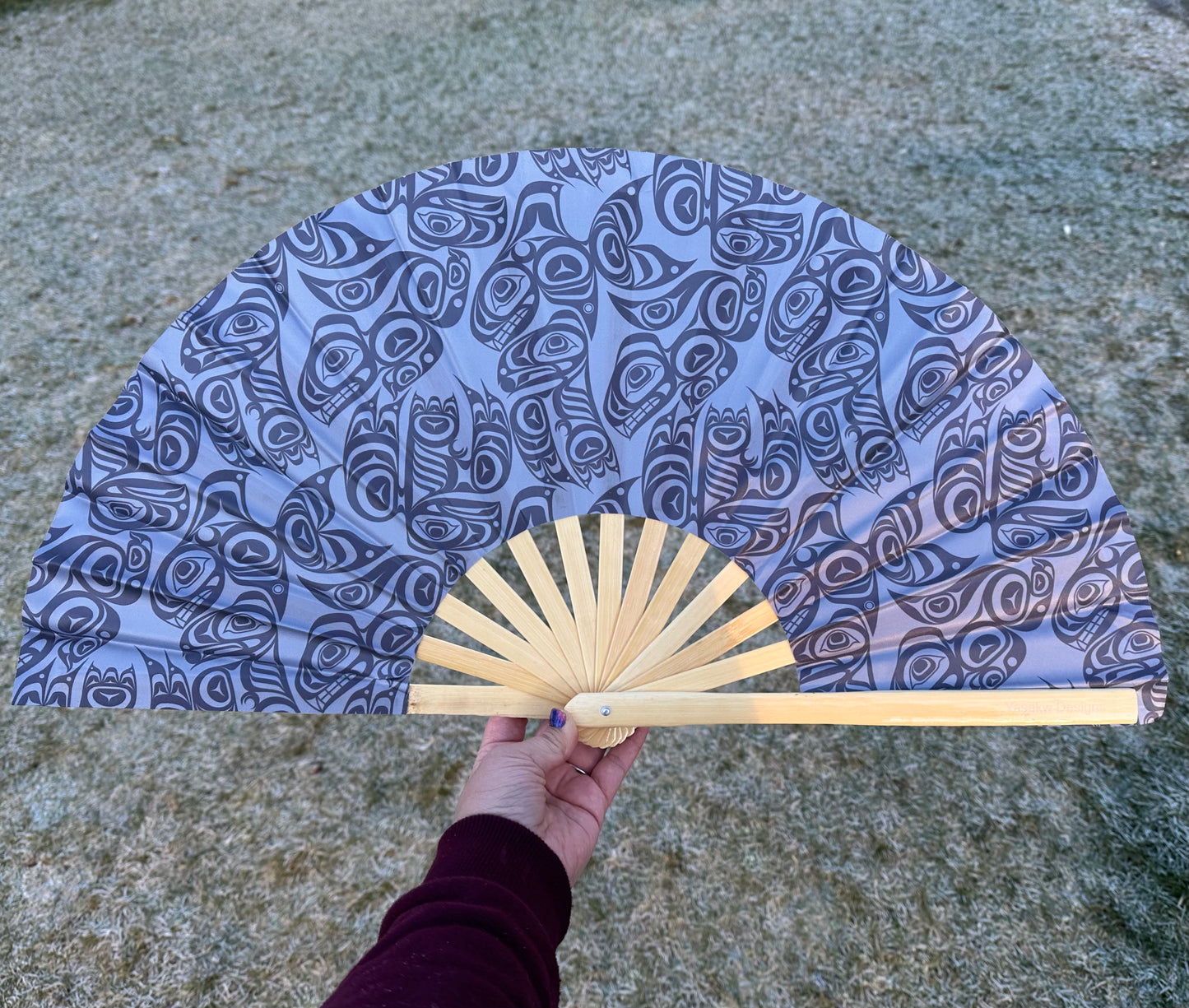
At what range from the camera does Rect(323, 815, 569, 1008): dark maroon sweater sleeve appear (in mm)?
843

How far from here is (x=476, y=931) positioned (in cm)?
92

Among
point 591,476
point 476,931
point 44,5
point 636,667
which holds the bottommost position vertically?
point 476,931

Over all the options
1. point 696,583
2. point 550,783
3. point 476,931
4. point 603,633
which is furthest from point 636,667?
point 696,583

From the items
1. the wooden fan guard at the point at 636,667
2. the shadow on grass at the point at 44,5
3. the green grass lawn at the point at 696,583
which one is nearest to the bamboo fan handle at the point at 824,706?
the wooden fan guard at the point at 636,667

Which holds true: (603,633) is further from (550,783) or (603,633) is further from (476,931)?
(476,931)

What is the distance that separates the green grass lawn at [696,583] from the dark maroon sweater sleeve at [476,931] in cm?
54

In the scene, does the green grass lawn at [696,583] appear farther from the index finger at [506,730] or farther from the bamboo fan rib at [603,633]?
the bamboo fan rib at [603,633]

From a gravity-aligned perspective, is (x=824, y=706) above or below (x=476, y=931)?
above

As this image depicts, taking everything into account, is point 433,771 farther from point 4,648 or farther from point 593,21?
point 593,21

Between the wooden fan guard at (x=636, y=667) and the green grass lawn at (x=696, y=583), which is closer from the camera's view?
the wooden fan guard at (x=636, y=667)

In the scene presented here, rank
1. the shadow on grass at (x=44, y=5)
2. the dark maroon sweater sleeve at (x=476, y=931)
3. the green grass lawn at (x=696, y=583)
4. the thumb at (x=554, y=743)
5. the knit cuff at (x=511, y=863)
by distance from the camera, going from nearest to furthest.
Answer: the dark maroon sweater sleeve at (x=476, y=931) → the knit cuff at (x=511, y=863) → the thumb at (x=554, y=743) → the green grass lawn at (x=696, y=583) → the shadow on grass at (x=44, y=5)

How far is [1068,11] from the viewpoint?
9.89 feet

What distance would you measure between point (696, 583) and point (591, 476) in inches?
31.6

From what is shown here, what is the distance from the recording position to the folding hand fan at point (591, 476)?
107cm
